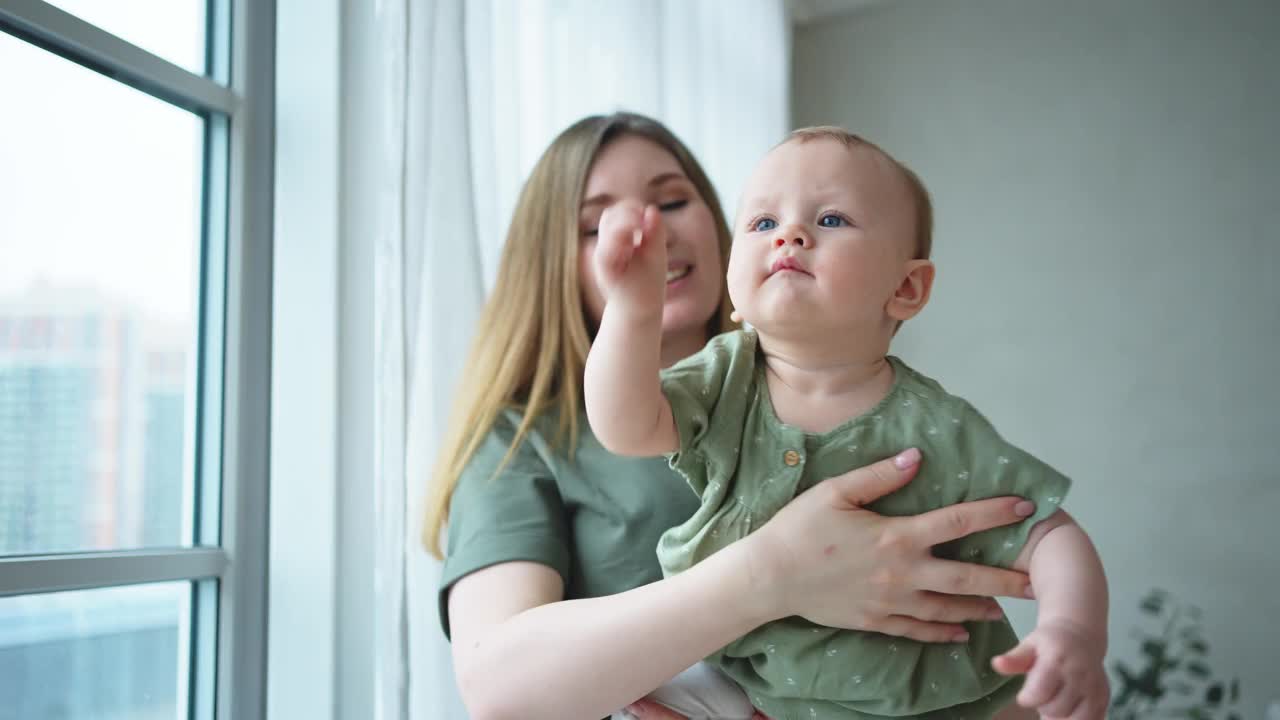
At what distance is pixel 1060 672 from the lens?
0.74 metres

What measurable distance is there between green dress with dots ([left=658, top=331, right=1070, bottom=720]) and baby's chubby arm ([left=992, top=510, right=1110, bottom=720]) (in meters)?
0.05

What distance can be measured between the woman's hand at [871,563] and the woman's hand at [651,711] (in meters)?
0.21

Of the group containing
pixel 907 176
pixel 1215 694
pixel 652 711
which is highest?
pixel 907 176

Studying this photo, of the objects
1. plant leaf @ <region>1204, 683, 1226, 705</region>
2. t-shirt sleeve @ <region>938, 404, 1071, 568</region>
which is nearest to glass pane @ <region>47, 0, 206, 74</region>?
t-shirt sleeve @ <region>938, 404, 1071, 568</region>

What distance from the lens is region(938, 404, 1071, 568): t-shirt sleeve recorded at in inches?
36.2

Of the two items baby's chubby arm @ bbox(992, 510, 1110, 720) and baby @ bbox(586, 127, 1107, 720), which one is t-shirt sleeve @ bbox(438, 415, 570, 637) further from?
baby's chubby arm @ bbox(992, 510, 1110, 720)

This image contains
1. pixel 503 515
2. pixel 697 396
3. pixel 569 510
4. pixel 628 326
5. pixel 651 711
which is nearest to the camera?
A: pixel 628 326

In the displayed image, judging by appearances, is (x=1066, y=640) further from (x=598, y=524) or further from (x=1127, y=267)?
(x=1127, y=267)

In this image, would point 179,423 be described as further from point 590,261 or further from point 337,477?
point 590,261

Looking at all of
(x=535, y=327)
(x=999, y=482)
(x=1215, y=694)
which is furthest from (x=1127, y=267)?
(x=999, y=482)

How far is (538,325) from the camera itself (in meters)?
1.39

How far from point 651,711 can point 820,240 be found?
54cm

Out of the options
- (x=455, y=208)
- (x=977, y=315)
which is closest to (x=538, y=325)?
(x=455, y=208)

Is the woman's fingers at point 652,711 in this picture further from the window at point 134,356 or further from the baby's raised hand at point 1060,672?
the window at point 134,356
